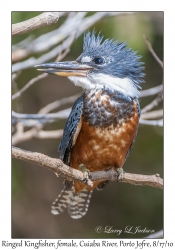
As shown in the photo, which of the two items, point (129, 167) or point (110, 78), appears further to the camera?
point (129, 167)

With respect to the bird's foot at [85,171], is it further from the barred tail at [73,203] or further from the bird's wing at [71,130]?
the barred tail at [73,203]

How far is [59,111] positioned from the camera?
397cm

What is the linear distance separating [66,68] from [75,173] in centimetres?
75

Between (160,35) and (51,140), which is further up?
(160,35)

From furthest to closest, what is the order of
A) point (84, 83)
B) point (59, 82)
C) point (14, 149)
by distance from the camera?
point (59, 82), point (84, 83), point (14, 149)

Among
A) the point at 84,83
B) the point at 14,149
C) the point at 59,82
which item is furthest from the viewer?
the point at 59,82

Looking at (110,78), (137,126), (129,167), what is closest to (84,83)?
(110,78)

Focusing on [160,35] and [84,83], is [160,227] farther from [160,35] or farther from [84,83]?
[160,35]

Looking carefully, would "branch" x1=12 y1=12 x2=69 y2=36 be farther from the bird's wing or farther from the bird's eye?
the bird's wing

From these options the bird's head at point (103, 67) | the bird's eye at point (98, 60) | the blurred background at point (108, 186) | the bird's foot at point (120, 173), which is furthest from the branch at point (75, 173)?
the bird's eye at point (98, 60)

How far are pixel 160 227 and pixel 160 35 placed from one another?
1455 mm

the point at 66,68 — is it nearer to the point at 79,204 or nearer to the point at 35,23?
the point at 35,23

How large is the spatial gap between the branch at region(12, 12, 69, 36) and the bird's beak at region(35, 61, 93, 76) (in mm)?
305
